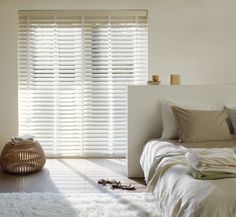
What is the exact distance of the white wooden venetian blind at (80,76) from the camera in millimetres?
5211

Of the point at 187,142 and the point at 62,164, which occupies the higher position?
the point at 187,142

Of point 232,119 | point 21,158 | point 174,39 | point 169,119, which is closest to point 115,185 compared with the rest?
point 169,119

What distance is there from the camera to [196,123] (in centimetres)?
382

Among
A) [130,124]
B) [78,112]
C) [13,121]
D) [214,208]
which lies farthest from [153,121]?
[214,208]

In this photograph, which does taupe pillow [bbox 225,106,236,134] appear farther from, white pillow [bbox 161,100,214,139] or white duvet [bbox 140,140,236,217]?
white duvet [bbox 140,140,236,217]

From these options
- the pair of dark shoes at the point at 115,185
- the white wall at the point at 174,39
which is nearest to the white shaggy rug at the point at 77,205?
the pair of dark shoes at the point at 115,185

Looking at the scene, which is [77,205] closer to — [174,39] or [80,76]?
[80,76]

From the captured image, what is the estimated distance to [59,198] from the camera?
344 cm

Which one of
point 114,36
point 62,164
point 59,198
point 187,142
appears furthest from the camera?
point 114,36

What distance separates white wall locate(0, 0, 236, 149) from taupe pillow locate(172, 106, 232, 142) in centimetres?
136

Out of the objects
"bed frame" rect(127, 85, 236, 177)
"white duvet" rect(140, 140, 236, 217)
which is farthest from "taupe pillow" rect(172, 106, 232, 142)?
"white duvet" rect(140, 140, 236, 217)

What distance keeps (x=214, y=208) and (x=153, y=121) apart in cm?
241

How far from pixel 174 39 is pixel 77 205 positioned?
115 inches

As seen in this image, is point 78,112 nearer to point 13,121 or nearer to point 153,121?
point 13,121
